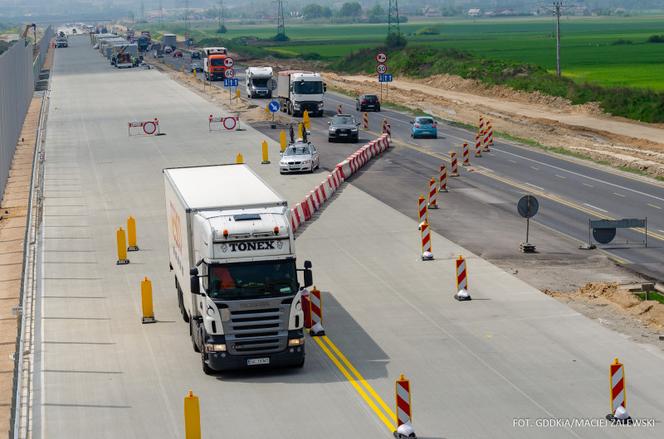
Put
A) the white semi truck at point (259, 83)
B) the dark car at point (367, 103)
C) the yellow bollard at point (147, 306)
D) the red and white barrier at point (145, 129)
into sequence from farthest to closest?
the white semi truck at point (259, 83) < the dark car at point (367, 103) < the red and white barrier at point (145, 129) < the yellow bollard at point (147, 306)

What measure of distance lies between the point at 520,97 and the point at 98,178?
59269 millimetres

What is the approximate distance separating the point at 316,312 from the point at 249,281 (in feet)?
15.6

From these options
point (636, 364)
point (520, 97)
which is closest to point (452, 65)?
point (520, 97)

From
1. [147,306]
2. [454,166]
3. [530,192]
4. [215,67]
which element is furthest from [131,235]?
[215,67]

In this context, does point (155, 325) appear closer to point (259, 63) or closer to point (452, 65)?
point (452, 65)

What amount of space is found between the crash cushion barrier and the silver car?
1.79 meters

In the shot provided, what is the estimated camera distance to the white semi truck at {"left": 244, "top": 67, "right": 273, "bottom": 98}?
10406 centimetres

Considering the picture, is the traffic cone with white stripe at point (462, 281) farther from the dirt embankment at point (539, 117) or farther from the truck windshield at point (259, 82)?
the truck windshield at point (259, 82)

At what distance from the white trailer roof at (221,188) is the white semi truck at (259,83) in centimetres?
7341

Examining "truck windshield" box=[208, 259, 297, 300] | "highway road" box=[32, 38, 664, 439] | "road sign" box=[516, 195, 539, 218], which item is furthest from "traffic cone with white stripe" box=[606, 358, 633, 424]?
"road sign" box=[516, 195, 539, 218]

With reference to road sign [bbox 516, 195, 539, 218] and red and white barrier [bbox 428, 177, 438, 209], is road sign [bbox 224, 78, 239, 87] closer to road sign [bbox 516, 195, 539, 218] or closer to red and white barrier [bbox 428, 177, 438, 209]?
red and white barrier [bbox 428, 177, 438, 209]

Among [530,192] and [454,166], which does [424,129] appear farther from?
[530,192]

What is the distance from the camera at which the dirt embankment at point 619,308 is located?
90.9 ft

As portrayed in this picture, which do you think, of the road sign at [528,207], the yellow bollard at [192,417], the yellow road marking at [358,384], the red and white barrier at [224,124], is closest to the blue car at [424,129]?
the red and white barrier at [224,124]
